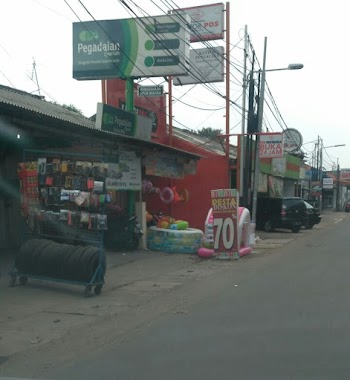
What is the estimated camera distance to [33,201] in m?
10.7

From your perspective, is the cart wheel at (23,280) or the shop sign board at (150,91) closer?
the cart wheel at (23,280)

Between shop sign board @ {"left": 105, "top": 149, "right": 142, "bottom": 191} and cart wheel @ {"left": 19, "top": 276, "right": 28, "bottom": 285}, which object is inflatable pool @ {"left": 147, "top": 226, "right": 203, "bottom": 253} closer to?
shop sign board @ {"left": 105, "top": 149, "right": 142, "bottom": 191}

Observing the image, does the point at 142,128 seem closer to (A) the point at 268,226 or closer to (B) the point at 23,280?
(B) the point at 23,280

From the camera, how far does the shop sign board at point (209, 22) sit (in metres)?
24.2

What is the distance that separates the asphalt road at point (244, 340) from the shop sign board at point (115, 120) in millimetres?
6409

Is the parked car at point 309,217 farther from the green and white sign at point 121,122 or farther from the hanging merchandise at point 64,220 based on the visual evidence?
the hanging merchandise at point 64,220

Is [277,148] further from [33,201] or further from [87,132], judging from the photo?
[33,201]

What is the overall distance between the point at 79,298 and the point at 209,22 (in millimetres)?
18202

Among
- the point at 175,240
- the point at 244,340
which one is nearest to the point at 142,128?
the point at 175,240

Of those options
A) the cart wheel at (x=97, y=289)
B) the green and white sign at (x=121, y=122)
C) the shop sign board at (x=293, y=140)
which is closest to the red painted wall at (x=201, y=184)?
the green and white sign at (x=121, y=122)

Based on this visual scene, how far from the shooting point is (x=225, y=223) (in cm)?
1539

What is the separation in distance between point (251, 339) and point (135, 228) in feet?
33.3

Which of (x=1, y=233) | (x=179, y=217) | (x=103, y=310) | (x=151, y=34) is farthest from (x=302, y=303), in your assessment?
(x=179, y=217)

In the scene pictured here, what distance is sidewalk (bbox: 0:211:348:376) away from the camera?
278 inches
